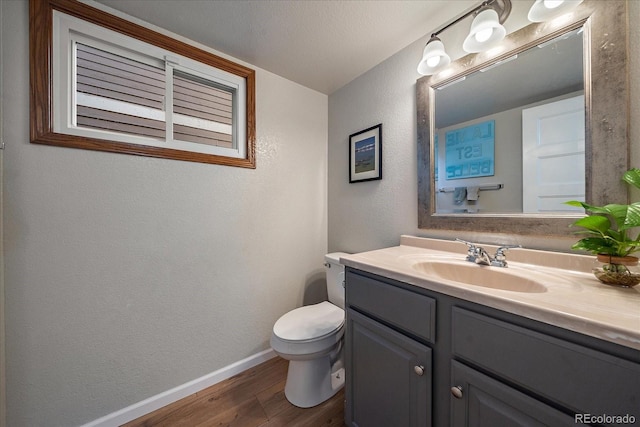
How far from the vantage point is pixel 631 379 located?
45cm

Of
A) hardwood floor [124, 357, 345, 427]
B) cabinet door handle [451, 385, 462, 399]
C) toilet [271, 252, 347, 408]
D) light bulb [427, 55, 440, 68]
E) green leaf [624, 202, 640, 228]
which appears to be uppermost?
light bulb [427, 55, 440, 68]

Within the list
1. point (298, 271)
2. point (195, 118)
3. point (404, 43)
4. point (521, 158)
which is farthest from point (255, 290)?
point (404, 43)

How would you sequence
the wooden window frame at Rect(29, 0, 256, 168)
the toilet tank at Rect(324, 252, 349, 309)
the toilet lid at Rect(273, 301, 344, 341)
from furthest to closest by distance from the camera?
the toilet tank at Rect(324, 252, 349, 309), the toilet lid at Rect(273, 301, 344, 341), the wooden window frame at Rect(29, 0, 256, 168)

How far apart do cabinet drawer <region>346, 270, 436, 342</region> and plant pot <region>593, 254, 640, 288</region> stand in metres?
0.54

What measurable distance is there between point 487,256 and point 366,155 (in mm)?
1008

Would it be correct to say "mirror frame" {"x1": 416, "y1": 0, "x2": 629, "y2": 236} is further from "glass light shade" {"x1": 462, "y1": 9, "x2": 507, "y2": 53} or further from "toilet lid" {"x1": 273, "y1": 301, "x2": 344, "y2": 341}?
"toilet lid" {"x1": 273, "y1": 301, "x2": 344, "y2": 341}

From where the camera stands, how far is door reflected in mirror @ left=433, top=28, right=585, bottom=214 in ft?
2.93

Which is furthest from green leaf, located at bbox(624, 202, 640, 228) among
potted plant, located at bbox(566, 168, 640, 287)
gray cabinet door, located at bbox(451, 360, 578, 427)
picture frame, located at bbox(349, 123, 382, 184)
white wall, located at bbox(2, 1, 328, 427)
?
white wall, located at bbox(2, 1, 328, 427)

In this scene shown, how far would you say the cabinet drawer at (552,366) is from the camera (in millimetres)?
462

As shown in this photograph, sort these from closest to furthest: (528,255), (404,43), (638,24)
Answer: (638,24)
(528,255)
(404,43)

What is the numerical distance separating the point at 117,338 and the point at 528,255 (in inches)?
80.4

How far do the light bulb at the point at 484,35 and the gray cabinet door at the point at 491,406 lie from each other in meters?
1.31

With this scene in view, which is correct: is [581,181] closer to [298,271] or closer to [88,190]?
[298,271]

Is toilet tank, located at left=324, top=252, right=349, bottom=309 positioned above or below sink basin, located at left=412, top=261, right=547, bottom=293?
below
